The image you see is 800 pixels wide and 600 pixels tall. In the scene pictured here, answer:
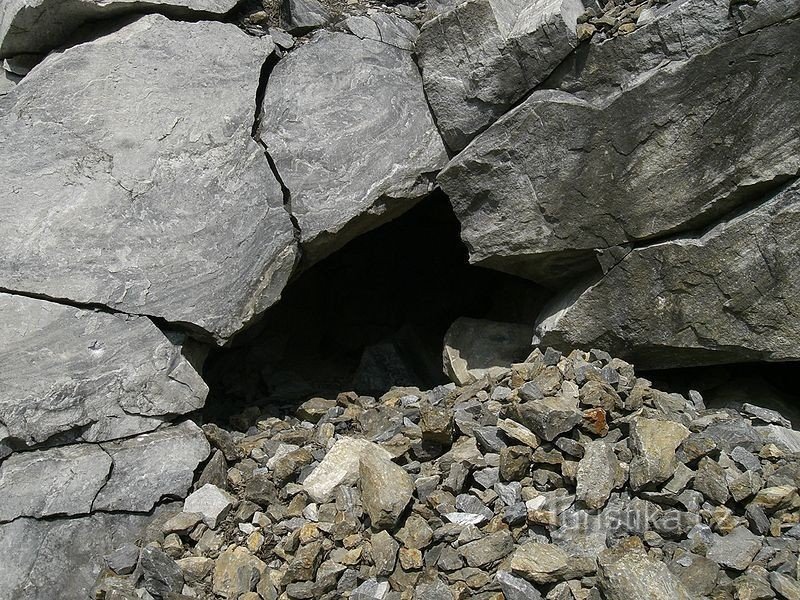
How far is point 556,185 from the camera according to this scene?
11.0ft

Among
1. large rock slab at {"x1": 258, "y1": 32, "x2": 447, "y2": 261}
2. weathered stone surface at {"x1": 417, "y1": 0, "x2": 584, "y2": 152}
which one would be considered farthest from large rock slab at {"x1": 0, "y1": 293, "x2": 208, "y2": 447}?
weathered stone surface at {"x1": 417, "y1": 0, "x2": 584, "y2": 152}

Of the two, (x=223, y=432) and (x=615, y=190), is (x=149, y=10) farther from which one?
(x=615, y=190)

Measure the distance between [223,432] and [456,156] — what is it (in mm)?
1578

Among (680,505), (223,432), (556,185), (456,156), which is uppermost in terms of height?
(456,156)

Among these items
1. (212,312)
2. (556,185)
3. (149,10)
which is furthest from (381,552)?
(149,10)

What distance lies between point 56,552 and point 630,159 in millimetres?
2642

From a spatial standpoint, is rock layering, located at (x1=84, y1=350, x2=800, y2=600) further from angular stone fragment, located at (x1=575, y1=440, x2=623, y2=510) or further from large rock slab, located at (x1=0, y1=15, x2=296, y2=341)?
large rock slab, located at (x1=0, y1=15, x2=296, y2=341)

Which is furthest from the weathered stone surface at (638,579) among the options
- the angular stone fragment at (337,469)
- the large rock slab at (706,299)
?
the large rock slab at (706,299)

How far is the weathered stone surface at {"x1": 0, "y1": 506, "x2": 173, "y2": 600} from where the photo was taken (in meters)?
2.66

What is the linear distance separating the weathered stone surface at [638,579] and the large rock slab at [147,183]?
1.76 m

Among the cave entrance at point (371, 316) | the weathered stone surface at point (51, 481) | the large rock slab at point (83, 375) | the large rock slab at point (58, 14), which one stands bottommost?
the cave entrance at point (371, 316)

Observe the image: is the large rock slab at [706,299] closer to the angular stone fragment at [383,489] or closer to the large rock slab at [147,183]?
the angular stone fragment at [383,489]

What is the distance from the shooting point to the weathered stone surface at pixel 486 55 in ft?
10.7

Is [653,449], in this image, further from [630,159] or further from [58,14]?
[58,14]
